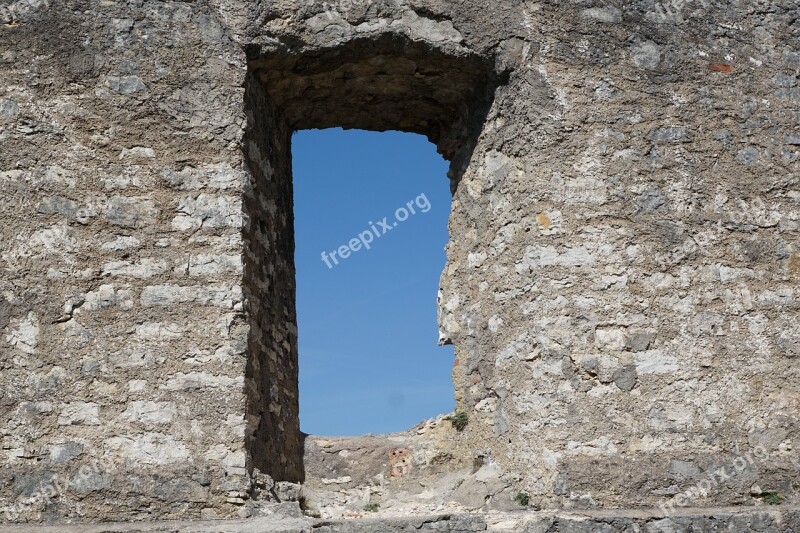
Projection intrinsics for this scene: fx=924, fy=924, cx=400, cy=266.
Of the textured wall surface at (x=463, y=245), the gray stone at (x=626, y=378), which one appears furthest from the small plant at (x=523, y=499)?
the gray stone at (x=626, y=378)

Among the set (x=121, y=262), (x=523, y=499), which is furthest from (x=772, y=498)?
(x=121, y=262)

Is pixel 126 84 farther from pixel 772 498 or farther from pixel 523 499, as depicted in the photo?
pixel 772 498

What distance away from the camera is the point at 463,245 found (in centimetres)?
539

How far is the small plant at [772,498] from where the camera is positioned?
4.43 metres

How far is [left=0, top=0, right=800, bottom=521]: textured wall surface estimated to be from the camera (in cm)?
436

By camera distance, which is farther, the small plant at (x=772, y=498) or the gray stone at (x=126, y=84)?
the gray stone at (x=126, y=84)

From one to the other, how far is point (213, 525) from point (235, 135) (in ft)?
6.36

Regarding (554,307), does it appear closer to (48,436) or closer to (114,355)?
(114,355)

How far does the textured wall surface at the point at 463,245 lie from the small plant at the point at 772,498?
0.03m

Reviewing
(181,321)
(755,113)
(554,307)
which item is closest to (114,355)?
(181,321)

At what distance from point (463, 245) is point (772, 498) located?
2.11 metres

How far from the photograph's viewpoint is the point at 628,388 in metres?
4.50

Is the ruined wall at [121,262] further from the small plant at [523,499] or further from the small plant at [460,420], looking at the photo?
the small plant at [460,420]

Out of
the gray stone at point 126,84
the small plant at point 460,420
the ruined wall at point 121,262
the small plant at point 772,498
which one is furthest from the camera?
the small plant at point 460,420
